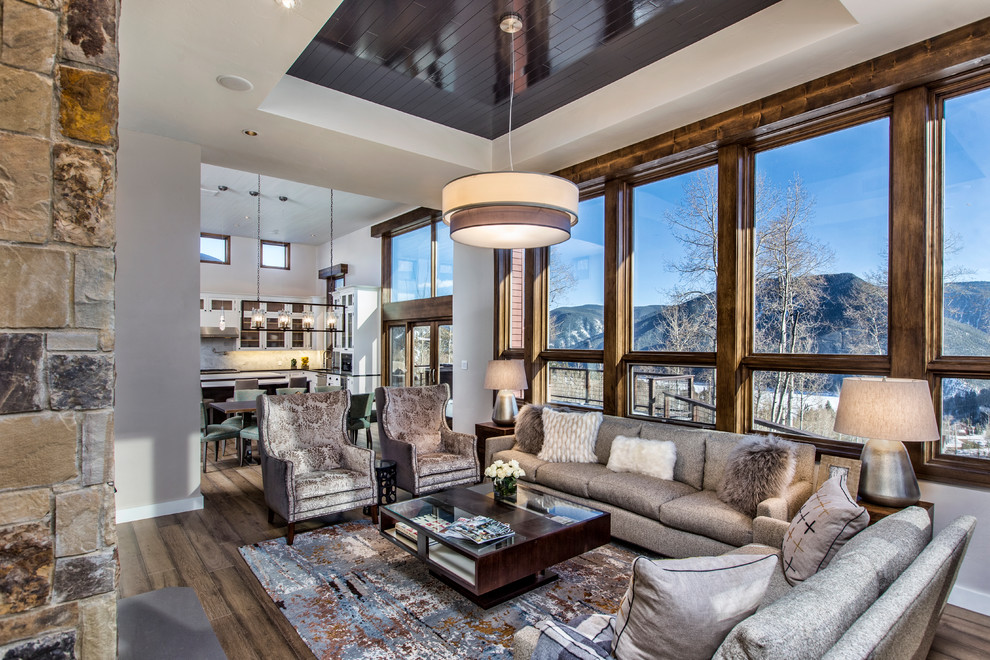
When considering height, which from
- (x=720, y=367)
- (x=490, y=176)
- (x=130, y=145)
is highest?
(x=130, y=145)

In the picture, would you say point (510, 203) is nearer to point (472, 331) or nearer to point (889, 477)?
point (889, 477)

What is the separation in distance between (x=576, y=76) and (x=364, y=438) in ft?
18.4

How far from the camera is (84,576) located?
32.0 inches

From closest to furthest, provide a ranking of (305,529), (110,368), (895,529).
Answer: (110,368) → (895,529) → (305,529)

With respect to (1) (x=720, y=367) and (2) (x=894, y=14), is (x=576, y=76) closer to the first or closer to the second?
(2) (x=894, y=14)

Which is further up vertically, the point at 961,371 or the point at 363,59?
the point at 363,59

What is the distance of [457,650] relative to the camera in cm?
253

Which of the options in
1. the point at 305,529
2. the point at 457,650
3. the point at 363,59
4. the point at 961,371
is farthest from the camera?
the point at 305,529

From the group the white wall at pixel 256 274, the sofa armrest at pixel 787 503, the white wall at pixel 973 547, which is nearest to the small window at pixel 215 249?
the white wall at pixel 256 274

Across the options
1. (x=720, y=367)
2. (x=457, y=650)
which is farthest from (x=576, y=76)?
(x=457, y=650)

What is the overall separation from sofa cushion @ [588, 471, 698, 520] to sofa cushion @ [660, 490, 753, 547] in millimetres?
80

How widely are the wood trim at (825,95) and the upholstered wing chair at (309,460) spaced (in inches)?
130

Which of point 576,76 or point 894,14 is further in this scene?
point 576,76

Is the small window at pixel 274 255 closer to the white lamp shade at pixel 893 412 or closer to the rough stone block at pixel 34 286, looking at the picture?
the white lamp shade at pixel 893 412
